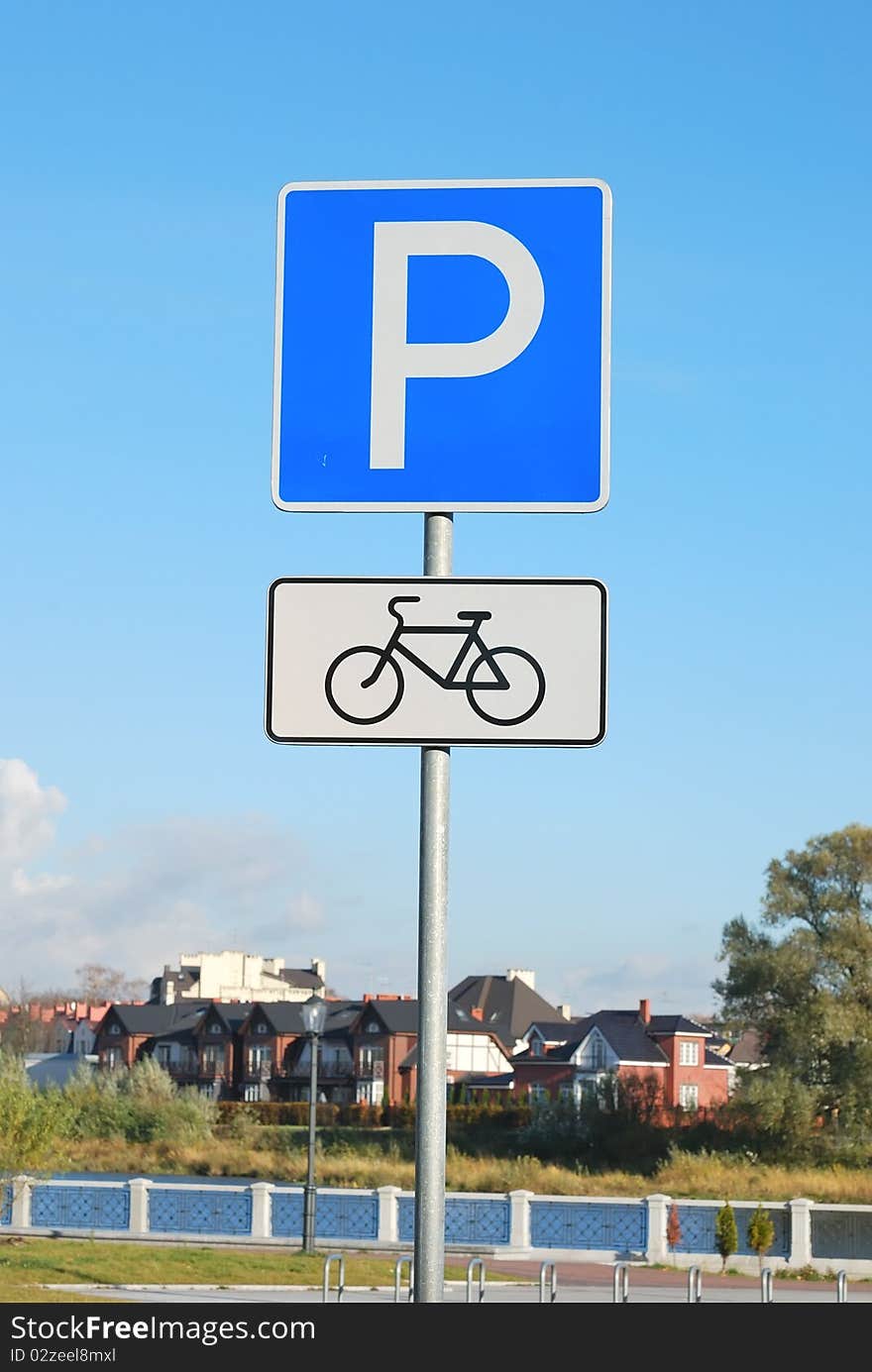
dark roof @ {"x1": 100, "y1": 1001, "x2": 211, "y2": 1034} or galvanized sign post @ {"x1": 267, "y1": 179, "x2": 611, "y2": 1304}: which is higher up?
galvanized sign post @ {"x1": 267, "y1": 179, "x2": 611, "y2": 1304}

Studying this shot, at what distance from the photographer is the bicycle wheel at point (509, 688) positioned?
3.12 metres

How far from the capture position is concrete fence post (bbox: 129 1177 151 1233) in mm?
30375

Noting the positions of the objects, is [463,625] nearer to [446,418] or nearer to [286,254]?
[446,418]

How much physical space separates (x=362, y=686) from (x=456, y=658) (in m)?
0.19

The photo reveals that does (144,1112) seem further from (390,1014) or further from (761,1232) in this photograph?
(390,1014)

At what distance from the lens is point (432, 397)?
11.1 ft

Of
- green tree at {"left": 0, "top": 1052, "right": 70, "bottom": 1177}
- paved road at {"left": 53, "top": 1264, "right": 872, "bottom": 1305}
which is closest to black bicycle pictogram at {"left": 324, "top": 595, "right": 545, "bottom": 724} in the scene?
paved road at {"left": 53, "top": 1264, "right": 872, "bottom": 1305}

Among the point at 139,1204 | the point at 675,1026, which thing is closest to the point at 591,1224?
the point at 139,1204

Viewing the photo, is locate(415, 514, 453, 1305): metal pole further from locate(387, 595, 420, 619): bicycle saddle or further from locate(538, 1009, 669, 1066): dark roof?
locate(538, 1009, 669, 1066): dark roof

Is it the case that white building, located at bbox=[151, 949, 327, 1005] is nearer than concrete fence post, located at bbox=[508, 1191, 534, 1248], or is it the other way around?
concrete fence post, located at bbox=[508, 1191, 534, 1248]

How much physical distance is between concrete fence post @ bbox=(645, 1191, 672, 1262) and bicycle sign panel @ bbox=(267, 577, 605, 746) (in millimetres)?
27750

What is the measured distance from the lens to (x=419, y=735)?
3139mm

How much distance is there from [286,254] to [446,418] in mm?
528
